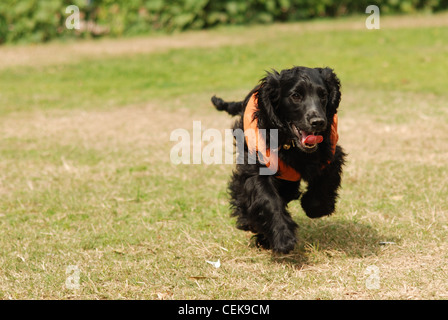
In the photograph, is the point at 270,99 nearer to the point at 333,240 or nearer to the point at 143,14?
the point at 333,240

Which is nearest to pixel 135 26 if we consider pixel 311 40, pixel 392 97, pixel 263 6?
pixel 263 6

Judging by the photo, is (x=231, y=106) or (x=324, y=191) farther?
(x=231, y=106)

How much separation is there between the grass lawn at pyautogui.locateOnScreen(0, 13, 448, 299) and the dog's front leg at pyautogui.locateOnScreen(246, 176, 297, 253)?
8.1 inches

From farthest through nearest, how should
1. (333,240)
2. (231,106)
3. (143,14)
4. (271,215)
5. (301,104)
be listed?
(143,14)
(231,106)
(333,240)
(271,215)
(301,104)

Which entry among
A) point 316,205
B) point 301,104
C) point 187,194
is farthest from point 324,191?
point 187,194

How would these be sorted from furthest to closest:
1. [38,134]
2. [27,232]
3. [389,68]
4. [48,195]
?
[389,68]
[38,134]
[48,195]
[27,232]

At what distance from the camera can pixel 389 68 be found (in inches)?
503

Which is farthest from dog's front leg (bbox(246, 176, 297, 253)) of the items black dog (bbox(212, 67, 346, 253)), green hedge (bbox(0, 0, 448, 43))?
green hedge (bbox(0, 0, 448, 43))

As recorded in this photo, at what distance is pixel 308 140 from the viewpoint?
3994 mm

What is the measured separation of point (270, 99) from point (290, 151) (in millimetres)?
377

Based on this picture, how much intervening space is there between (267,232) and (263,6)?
1425cm

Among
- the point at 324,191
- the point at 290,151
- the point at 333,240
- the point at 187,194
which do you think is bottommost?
the point at 333,240

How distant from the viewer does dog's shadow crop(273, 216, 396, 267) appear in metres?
4.43

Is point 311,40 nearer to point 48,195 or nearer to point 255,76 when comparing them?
point 255,76
